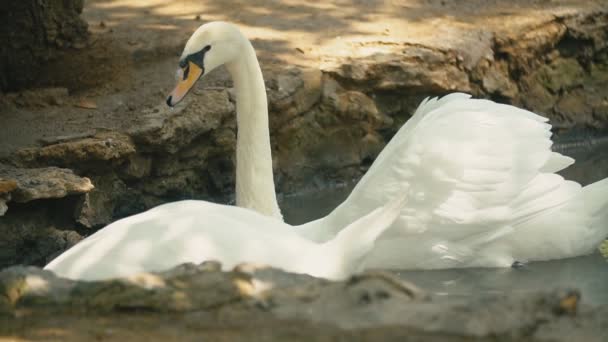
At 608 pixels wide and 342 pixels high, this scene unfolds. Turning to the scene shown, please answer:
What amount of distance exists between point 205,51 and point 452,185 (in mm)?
1509

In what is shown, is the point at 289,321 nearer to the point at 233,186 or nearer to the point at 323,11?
the point at 233,186

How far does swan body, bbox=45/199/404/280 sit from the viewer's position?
A: 4.38 m

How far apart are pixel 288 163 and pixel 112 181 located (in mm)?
1407

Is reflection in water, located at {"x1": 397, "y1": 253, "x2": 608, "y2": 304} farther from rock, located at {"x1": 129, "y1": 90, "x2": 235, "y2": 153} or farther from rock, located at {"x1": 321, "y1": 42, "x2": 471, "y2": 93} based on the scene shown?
rock, located at {"x1": 321, "y1": 42, "x2": 471, "y2": 93}

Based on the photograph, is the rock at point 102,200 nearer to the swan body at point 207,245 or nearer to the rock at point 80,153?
the rock at point 80,153

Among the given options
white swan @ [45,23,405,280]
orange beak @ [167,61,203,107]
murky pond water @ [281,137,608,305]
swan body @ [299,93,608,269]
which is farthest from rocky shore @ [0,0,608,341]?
murky pond water @ [281,137,608,305]

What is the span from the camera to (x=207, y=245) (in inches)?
176

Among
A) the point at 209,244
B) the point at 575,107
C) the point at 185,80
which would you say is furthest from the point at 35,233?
the point at 575,107

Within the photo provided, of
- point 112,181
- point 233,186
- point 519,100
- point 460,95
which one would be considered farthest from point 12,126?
point 519,100

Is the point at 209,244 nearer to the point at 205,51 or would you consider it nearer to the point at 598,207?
the point at 205,51

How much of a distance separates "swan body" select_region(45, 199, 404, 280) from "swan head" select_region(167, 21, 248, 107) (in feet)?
4.41

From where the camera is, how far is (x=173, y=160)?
7.05 meters

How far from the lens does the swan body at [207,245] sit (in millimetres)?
4383

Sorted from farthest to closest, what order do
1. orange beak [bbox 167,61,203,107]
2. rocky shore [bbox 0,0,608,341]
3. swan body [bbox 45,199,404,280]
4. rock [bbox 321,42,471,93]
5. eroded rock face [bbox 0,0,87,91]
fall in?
1. rock [bbox 321,42,471,93]
2. eroded rock face [bbox 0,0,87,91]
3. orange beak [bbox 167,61,203,107]
4. swan body [bbox 45,199,404,280]
5. rocky shore [bbox 0,0,608,341]
